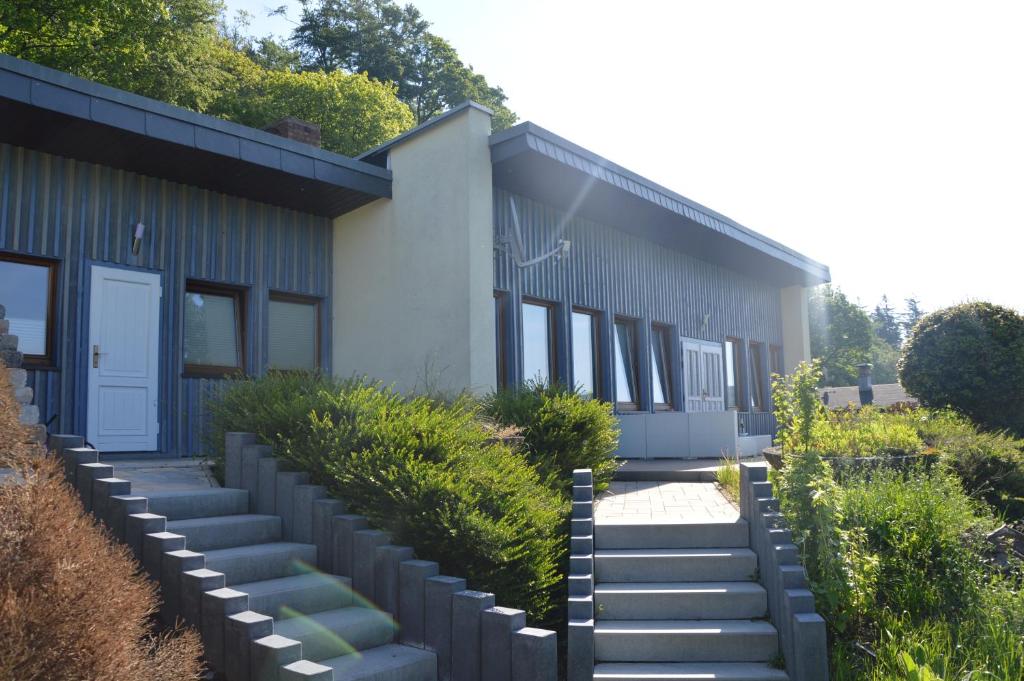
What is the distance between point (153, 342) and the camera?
963 cm

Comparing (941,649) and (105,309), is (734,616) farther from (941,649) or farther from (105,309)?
(105,309)

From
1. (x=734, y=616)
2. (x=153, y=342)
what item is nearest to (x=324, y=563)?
(x=734, y=616)

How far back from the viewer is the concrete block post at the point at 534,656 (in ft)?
15.3

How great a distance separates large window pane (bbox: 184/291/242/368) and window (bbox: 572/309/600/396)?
16.7 ft

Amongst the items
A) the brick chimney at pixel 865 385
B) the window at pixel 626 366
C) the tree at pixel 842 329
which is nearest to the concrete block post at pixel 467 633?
the window at pixel 626 366

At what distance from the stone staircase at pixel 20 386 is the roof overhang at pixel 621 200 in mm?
5954

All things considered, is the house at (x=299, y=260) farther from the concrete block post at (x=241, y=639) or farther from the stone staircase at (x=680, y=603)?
the concrete block post at (x=241, y=639)

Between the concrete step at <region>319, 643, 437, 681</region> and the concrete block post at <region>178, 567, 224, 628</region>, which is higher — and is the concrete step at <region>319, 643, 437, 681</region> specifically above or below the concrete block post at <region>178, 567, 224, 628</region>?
below

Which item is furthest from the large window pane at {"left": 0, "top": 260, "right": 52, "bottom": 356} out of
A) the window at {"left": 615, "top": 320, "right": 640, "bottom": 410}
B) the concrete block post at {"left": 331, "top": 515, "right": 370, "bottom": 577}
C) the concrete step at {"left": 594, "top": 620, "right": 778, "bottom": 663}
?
the window at {"left": 615, "top": 320, "right": 640, "bottom": 410}

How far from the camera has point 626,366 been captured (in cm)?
1447

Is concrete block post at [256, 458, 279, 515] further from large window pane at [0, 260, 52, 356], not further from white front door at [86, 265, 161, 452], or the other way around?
large window pane at [0, 260, 52, 356]

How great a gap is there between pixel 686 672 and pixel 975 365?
1156 cm

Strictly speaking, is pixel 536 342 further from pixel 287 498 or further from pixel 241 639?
pixel 241 639

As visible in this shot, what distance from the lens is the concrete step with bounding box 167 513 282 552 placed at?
18.6 ft
